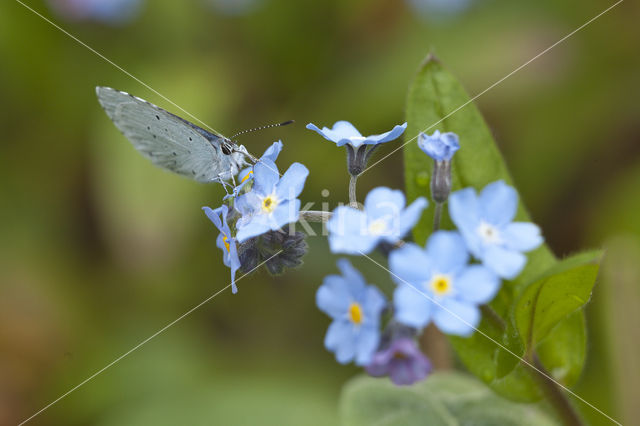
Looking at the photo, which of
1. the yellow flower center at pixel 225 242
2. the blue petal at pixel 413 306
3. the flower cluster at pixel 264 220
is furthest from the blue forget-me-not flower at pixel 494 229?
the yellow flower center at pixel 225 242

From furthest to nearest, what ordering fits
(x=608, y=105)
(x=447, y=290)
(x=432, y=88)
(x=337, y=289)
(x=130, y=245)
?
(x=608, y=105), (x=130, y=245), (x=432, y=88), (x=337, y=289), (x=447, y=290)

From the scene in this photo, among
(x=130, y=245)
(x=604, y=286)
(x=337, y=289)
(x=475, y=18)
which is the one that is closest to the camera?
(x=337, y=289)

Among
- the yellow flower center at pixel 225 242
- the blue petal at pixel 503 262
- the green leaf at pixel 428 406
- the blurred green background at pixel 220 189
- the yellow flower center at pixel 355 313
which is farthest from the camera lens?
the blurred green background at pixel 220 189

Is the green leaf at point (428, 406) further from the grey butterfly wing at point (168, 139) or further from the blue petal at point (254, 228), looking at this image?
the grey butterfly wing at point (168, 139)

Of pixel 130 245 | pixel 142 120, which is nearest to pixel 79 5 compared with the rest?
pixel 130 245

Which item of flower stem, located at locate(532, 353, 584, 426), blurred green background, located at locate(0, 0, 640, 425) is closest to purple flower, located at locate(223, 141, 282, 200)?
flower stem, located at locate(532, 353, 584, 426)

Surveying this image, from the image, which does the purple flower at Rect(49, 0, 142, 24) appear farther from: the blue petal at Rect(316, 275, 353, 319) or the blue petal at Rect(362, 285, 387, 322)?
the blue petal at Rect(362, 285, 387, 322)

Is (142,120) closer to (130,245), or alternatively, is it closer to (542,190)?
(130,245)
